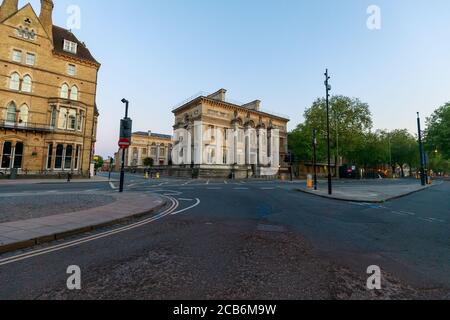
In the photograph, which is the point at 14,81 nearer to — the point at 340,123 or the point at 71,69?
the point at 71,69

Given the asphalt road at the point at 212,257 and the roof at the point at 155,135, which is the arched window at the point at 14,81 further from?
the roof at the point at 155,135

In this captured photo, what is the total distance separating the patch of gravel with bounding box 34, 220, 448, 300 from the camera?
9.09ft

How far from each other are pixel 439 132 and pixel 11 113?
67400mm

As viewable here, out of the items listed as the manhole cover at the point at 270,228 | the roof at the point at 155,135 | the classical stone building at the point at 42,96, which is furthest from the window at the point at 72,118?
the roof at the point at 155,135

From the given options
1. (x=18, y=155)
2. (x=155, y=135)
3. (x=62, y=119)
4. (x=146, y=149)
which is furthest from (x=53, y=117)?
(x=155, y=135)

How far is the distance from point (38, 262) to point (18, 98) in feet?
105

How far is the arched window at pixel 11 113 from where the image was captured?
25.0 metres

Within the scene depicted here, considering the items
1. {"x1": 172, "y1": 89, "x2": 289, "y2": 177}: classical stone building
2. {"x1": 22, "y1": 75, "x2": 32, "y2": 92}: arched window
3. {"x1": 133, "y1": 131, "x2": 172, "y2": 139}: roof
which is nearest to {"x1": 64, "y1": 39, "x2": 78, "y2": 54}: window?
Answer: {"x1": 22, "y1": 75, "x2": 32, "y2": 92}: arched window

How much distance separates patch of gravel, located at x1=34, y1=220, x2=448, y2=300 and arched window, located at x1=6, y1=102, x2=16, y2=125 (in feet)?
105

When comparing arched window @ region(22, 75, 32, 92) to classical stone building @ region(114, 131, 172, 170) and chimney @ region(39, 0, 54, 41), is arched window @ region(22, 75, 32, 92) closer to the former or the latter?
chimney @ region(39, 0, 54, 41)

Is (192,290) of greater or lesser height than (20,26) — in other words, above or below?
below

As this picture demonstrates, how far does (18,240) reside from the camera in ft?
14.7
